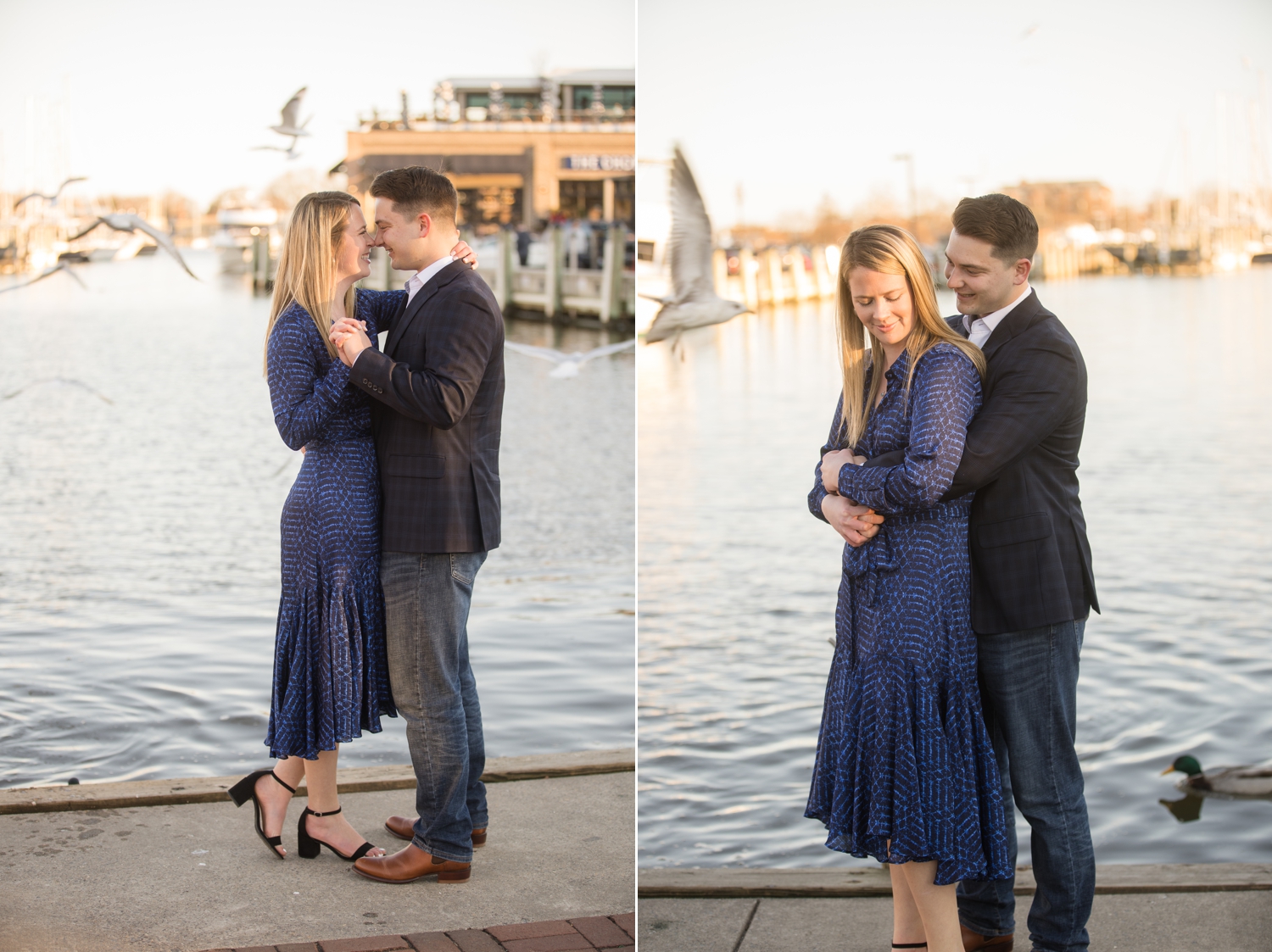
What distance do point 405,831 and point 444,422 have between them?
1157mm

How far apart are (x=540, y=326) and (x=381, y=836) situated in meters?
27.5

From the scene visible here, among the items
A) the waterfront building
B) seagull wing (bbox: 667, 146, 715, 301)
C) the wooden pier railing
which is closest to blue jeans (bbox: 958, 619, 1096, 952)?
seagull wing (bbox: 667, 146, 715, 301)

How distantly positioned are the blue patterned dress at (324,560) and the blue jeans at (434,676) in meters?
0.08

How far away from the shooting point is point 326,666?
128 inches

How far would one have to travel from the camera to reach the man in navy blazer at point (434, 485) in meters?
3.17

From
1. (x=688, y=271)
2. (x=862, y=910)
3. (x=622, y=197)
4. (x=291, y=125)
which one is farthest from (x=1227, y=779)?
A: (x=622, y=197)

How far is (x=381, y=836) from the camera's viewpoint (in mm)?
3588

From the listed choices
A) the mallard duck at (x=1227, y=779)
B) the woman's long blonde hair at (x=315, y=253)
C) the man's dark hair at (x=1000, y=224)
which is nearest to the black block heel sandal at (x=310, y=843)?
the woman's long blonde hair at (x=315, y=253)

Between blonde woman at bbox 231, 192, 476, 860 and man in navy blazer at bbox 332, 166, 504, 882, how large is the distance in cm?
7

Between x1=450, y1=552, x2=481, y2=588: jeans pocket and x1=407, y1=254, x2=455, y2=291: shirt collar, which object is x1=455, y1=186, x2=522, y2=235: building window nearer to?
x1=407, y1=254, x2=455, y2=291: shirt collar

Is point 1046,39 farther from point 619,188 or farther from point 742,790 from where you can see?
point 742,790

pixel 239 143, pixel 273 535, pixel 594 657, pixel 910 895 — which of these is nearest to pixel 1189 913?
pixel 910 895

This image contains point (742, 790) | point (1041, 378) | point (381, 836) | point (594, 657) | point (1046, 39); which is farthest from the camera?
point (1046, 39)

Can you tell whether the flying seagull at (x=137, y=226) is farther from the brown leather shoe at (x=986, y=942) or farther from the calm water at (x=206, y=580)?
the brown leather shoe at (x=986, y=942)
